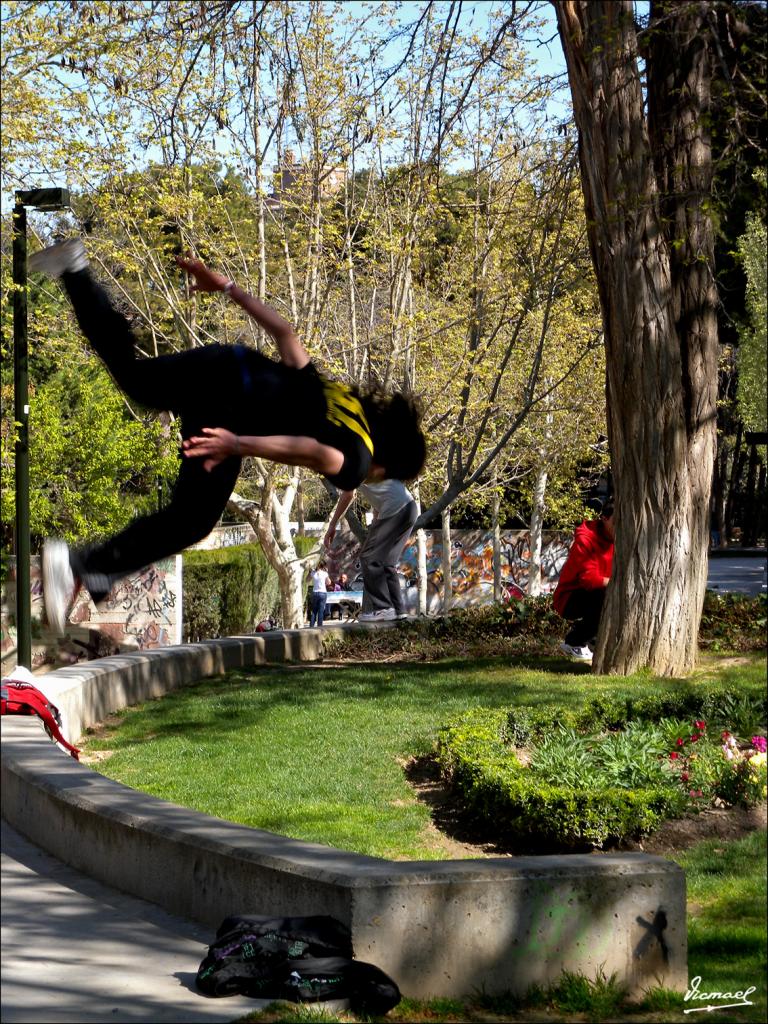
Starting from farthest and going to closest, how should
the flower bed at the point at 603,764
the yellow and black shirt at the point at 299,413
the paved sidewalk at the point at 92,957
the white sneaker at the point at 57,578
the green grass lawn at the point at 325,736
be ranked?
the green grass lawn at the point at 325,736
the flower bed at the point at 603,764
the paved sidewalk at the point at 92,957
the white sneaker at the point at 57,578
the yellow and black shirt at the point at 299,413

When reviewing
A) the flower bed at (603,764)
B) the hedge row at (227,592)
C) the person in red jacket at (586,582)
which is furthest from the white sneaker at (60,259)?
the hedge row at (227,592)

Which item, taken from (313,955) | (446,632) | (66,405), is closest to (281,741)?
(313,955)

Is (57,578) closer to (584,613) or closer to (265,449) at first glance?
(265,449)

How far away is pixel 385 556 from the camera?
25.3ft

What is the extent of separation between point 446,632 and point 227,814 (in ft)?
24.4

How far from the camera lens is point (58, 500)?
20188mm

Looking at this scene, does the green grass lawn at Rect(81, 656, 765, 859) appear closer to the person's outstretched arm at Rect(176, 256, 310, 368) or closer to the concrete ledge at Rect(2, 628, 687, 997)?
the concrete ledge at Rect(2, 628, 687, 997)

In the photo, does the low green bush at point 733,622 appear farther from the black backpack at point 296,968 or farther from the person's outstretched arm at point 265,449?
the person's outstretched arm at point 265,449

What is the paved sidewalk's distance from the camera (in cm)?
510

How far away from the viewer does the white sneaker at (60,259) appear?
14.9 feet

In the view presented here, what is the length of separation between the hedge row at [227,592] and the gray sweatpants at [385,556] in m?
16.9

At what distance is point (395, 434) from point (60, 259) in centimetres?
136

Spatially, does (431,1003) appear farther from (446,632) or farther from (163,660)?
(446,632)

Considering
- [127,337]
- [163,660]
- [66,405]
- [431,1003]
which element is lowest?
[431,1003]
